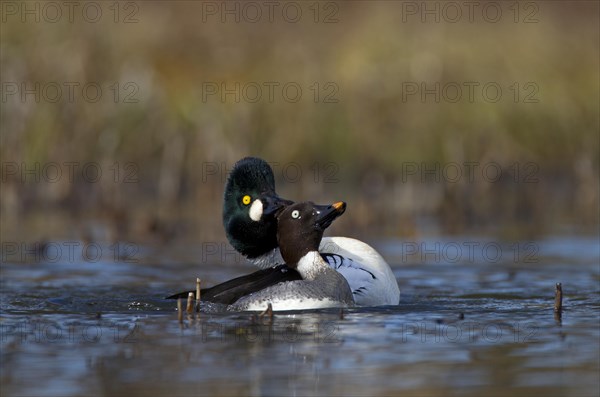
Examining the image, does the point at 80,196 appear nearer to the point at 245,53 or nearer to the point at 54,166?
the point at 54,166

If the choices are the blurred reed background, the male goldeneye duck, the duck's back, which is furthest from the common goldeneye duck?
the blurred reed background

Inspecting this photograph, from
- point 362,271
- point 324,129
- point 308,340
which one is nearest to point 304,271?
point 362,271

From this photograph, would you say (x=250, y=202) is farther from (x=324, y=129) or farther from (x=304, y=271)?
(x=324, y=129)

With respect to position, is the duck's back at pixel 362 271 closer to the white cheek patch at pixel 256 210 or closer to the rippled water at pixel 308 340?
the rippled water at pixel 308 340

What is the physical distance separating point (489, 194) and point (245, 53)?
8.01 m

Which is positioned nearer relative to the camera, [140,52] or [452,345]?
[452,345]

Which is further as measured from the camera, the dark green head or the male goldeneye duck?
the dark green head

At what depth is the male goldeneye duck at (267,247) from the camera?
Result: 9586mm

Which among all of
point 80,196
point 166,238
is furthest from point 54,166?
point 166,238

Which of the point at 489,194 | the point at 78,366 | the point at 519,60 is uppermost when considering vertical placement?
the point at 519,60

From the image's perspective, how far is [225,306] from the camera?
9320 millimetres

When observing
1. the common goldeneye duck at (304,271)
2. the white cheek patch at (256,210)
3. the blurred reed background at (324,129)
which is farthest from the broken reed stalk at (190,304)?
the blurred reed background at (324,129)

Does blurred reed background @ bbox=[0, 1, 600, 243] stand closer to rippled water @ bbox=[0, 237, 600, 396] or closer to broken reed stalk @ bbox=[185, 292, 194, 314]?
rippled water @ bbox=[0, 237, 600, 396]

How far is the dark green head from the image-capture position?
32.4ft
